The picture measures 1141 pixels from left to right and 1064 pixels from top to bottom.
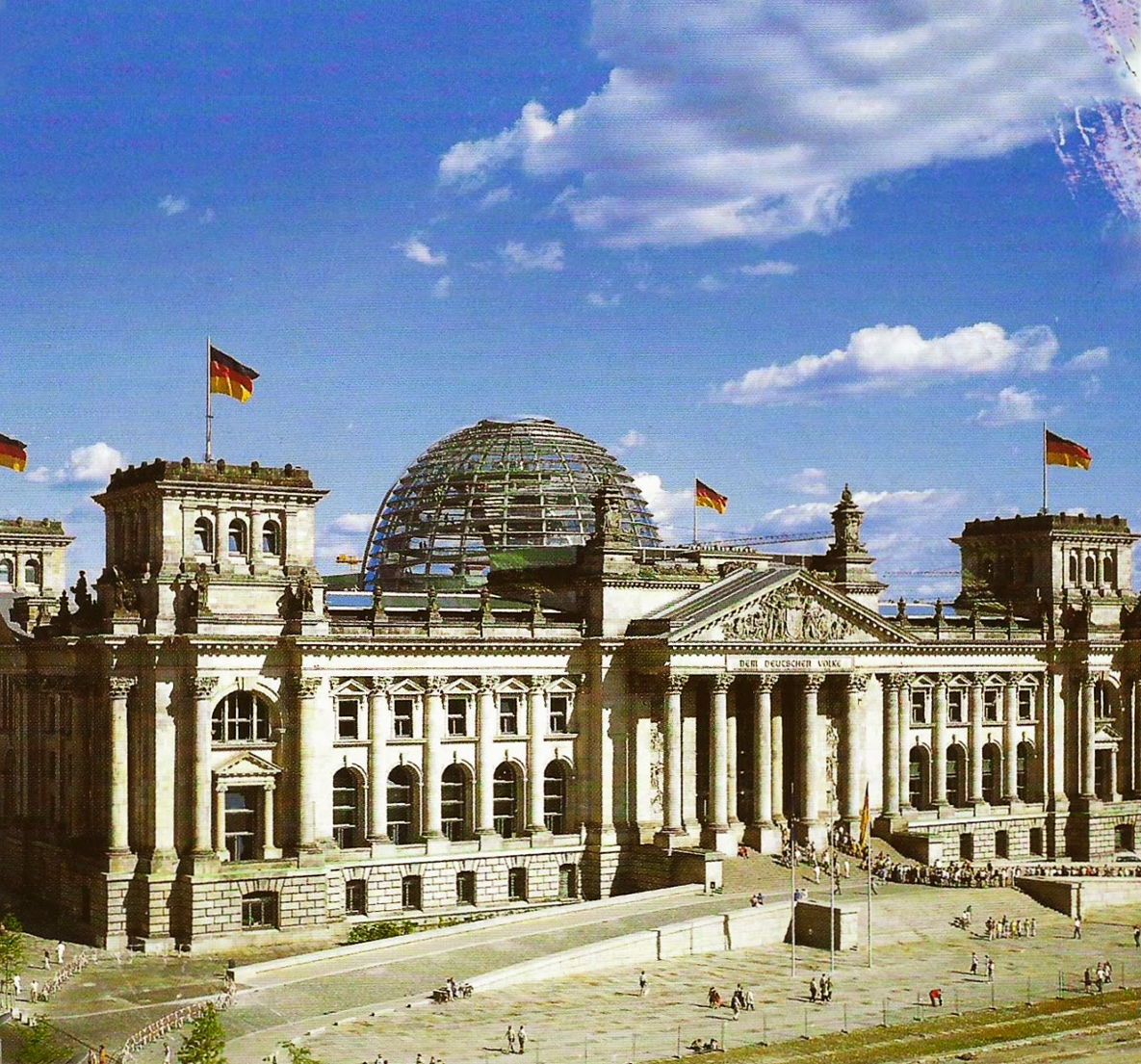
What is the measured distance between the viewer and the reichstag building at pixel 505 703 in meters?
96.5

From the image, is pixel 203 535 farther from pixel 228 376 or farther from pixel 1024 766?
pixel 1024 766

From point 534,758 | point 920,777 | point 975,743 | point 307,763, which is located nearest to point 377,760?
point 307,763

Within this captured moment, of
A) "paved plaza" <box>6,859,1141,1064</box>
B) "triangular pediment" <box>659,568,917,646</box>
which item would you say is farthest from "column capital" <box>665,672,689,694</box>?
"paved plaza" <box>6,859,1141,1064</box>

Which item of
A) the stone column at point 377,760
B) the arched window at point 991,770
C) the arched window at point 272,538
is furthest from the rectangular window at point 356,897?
the arched window at point 991,770

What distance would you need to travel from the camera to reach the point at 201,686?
9525cm

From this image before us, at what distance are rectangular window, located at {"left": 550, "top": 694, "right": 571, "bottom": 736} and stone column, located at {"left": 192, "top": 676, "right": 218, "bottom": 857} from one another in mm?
21457

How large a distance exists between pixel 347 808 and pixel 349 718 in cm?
476

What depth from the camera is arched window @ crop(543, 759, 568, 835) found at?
358 feet

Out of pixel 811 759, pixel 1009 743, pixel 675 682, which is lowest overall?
pixel 811 759

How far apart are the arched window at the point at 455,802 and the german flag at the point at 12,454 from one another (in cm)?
3197

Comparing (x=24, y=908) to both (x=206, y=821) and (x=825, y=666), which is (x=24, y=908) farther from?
(x=825, y=666)

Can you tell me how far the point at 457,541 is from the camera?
12281 cm

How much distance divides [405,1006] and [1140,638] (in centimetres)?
6919

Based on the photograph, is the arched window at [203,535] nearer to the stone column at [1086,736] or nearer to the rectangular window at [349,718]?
the rectangular window at [349,718]
